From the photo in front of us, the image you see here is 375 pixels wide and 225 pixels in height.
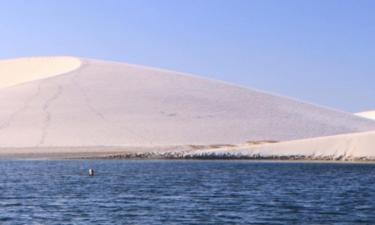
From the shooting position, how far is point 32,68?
13462cm

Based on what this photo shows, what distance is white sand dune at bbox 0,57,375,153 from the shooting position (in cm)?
9169

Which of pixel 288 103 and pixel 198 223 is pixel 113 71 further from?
pixel 198 223

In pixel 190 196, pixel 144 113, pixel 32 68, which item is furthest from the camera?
pixel 32 68

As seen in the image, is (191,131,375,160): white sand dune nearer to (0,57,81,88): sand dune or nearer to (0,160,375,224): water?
(0,160,375,224): water

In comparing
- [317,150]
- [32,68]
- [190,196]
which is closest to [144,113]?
[317,150]

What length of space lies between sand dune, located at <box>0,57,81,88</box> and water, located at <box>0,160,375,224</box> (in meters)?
66.2

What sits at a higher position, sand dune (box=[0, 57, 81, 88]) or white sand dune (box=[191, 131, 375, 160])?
sand dune (box=[0, 57, 81, 88])

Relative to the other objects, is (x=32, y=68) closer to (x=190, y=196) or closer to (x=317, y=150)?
(x=317, y=150)

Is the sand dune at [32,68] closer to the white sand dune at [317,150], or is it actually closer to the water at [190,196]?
the white sand dune at [317,150]

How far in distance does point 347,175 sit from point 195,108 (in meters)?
51.9

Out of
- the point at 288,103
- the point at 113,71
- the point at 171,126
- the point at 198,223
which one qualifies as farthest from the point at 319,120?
the point at 198,223

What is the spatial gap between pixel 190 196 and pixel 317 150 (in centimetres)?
3625

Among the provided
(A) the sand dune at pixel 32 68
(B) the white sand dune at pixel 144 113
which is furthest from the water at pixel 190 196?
(A) the sand dune at pixel 32 68

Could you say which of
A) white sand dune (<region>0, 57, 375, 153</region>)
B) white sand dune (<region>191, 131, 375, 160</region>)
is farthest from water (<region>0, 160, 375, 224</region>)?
white sand dune (<region>0, 57, 375, 153</region>)
